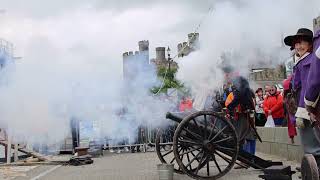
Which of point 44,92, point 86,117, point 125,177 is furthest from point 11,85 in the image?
point 125,177

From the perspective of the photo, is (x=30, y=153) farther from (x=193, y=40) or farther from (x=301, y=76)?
(x=301, y=76)

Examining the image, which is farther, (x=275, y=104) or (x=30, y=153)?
(x=30, y=153)

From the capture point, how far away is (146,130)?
553 inches

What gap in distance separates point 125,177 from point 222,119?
2.07 m

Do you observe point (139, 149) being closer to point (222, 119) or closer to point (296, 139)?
point (296, 139)

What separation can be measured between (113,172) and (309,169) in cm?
563

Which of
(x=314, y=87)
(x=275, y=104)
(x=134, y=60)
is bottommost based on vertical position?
(x=314, y=87)

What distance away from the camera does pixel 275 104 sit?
1062 cm

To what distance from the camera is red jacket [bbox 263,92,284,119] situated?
416 inches

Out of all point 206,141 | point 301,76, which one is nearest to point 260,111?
point 206,141

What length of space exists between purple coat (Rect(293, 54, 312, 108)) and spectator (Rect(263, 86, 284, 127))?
5.10m

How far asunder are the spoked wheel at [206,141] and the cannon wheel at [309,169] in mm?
3201

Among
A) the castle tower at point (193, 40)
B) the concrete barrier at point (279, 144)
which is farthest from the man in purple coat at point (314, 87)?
the castle tower at point (193, 40)

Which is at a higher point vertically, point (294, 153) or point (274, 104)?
point (274, 104)
